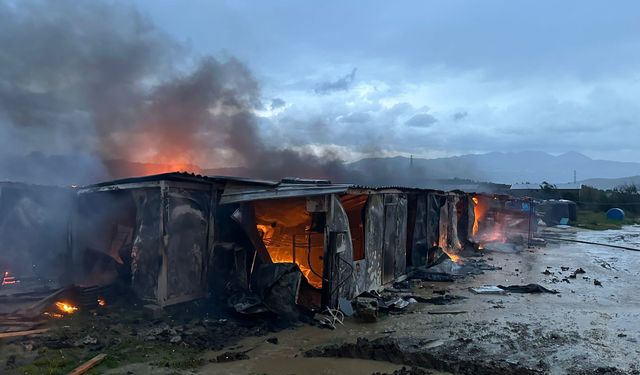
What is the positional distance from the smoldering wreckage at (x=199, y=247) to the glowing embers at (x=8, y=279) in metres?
0.02

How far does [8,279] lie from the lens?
33.3 feet

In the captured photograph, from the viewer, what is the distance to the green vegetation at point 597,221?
117ft

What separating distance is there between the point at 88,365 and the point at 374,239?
23.6 ft

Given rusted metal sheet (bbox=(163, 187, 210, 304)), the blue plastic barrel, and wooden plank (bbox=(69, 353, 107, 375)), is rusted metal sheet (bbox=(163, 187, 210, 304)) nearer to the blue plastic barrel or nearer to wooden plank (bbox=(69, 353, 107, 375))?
wooden plank (bbox=(69, 353, 107, 375))

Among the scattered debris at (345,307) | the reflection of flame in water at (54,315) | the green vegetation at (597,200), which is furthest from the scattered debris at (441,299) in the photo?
the green vegetation at (597,200)

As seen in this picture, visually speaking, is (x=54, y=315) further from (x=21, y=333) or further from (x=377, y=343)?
(x=377, y=343)

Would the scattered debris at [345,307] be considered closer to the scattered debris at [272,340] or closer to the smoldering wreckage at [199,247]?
the smoldering wreckage at [199,247]

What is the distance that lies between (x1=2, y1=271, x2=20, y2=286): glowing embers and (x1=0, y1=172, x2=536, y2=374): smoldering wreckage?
0.08ft

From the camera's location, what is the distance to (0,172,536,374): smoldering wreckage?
29.6 feet

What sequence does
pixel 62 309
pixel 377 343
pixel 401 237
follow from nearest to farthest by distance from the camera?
1. pixel 377 343
2. pixel 62 309
3. pixel 401 237

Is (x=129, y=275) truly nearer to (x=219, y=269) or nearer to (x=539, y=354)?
(x=219, y=269)

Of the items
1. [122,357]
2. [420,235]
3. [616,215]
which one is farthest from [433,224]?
[616,215]

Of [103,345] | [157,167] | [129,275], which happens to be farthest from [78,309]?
[157,167]

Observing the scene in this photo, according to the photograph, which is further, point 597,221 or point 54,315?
point 597,221
